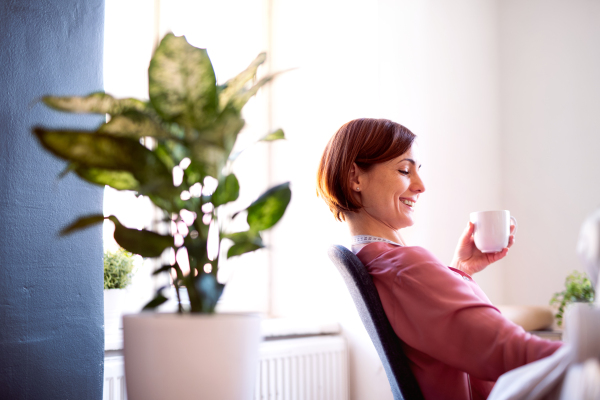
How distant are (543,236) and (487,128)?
72 cm

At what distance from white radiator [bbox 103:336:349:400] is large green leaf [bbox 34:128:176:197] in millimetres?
1505

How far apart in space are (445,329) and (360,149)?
53cm

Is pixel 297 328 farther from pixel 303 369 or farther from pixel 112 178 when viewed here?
pixel 112 178

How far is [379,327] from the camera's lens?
1.12 meters

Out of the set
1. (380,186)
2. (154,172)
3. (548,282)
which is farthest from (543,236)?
(154,172)

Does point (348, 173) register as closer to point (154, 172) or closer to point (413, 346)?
point (413, 346)

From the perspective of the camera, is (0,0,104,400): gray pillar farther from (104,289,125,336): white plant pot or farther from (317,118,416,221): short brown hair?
(317,118,416,221): short brown hair

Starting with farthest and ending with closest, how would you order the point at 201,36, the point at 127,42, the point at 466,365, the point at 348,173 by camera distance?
the point at 201,36, the point at 127,42, the point at 348,173, the point at 466,365

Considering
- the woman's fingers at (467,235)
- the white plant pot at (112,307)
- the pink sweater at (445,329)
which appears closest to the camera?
the pink sweater at (445,329)

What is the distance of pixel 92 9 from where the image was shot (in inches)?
54.4

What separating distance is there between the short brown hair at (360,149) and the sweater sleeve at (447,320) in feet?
0.79

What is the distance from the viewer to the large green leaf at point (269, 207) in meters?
0.85

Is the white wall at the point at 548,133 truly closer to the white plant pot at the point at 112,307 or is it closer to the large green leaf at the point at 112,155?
the white plant pot at the point at 112,307

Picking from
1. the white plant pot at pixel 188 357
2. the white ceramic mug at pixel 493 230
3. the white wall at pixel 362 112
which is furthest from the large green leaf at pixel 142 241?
the white wall at pixel 362 112
